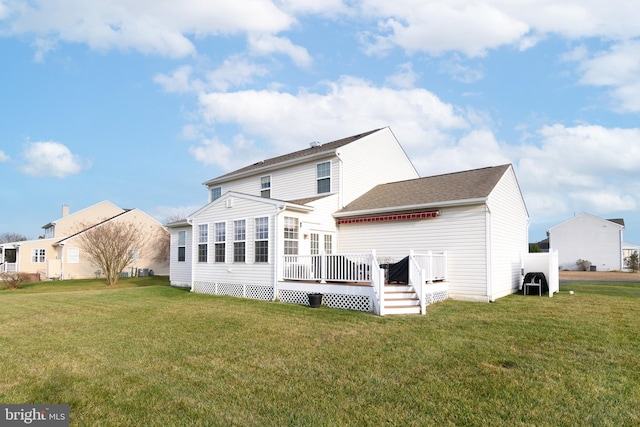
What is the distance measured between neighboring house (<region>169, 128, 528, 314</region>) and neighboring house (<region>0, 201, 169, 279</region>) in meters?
18.8

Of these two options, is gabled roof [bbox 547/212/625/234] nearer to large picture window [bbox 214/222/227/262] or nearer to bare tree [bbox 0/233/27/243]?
large picture window [bbox 214/222/227/262]

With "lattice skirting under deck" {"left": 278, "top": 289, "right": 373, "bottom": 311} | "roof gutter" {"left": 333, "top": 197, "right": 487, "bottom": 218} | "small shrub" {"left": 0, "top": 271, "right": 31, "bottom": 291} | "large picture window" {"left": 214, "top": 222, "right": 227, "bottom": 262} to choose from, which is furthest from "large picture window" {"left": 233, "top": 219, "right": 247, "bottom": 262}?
"small shrub" {"left": 0, "top": 271, "right": 31, "bottom": 291}

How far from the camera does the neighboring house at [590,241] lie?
3991 cm

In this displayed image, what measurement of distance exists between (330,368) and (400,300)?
572 centimetres

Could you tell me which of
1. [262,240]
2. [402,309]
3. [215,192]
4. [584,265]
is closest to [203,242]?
[262,240]

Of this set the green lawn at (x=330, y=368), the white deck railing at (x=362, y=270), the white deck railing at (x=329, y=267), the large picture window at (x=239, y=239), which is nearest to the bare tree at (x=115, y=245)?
the large picture window at (x=239, y=239)

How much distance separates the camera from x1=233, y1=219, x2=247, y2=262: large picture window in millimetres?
15250

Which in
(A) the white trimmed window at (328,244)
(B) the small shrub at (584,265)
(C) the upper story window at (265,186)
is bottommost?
(B) the small shrub at (584,265)

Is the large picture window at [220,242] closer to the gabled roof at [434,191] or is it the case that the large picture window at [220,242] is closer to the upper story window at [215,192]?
the gabled roof at [434,191]

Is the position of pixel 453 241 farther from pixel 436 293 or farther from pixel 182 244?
pixel 182 244

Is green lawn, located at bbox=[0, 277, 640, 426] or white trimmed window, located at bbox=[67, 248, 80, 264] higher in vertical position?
white trimmed window, located at bbox=[67, 248, 80, 264]

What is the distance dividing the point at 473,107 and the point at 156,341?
44.3ft

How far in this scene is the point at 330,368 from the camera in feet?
19.3

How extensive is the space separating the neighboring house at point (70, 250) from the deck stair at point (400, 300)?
2701 centimetres
